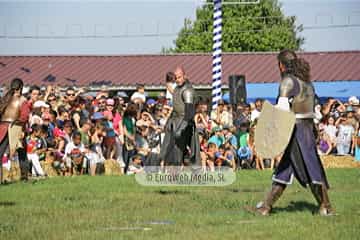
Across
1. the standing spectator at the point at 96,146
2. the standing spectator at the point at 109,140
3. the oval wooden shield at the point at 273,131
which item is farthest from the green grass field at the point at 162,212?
the standing spectator at the point at 109,140

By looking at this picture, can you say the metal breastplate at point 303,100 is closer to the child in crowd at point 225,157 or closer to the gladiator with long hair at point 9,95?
the gladiator with long hair at point 9,95

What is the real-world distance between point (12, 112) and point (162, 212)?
4589 millimetres

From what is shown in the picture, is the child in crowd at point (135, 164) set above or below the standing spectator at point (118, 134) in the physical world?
below

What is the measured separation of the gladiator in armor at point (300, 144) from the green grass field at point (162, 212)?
323 mm

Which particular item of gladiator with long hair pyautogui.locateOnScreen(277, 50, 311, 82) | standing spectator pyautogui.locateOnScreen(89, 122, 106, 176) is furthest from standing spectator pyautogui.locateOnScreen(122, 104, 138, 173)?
gladiator with long hair pyautogui.locateOnScreen(277, 50, 311, 82)

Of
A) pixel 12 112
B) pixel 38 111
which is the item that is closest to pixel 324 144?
pixel 38 111

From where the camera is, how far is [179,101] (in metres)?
13.2

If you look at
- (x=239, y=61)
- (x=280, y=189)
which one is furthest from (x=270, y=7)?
(x=280, y=189)

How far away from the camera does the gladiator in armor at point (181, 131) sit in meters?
13.0

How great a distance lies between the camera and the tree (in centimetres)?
6962

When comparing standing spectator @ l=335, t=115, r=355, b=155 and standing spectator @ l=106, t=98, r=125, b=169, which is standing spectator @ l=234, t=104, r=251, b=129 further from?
standing spectator @ l=106, t=98, r=125, b=169

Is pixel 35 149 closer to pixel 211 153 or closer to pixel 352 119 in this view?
pixel 211 153

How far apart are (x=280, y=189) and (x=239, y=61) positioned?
129 ft

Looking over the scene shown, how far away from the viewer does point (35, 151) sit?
17828 mm
